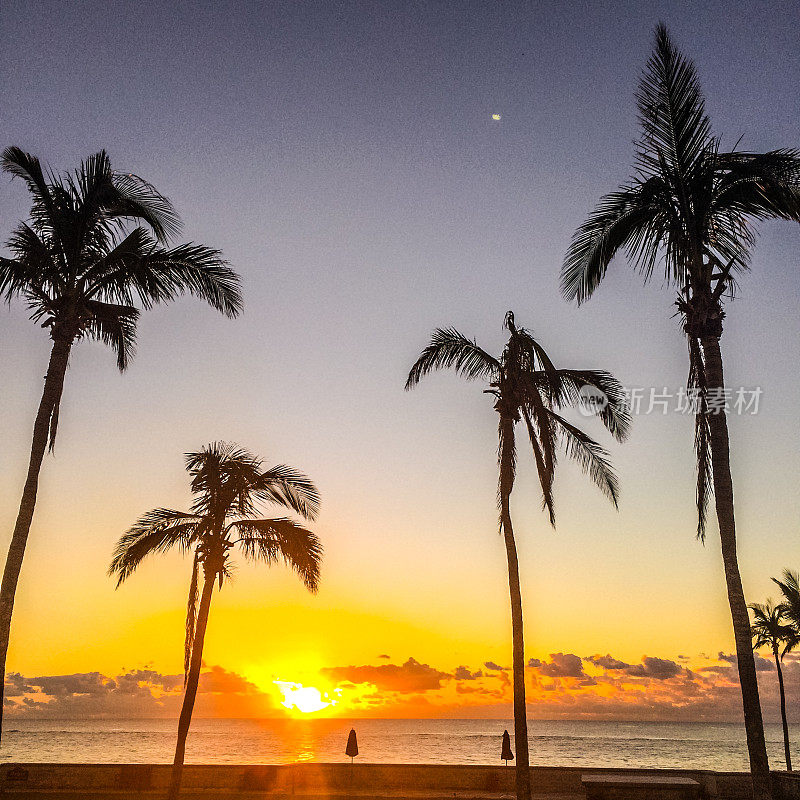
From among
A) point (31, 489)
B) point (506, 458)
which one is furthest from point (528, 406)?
point (31, 489)

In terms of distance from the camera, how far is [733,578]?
10.6 metres

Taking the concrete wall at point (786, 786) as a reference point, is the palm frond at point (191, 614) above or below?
above

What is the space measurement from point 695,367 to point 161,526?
44.5ft

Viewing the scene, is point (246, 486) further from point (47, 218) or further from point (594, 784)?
point (594, 784)

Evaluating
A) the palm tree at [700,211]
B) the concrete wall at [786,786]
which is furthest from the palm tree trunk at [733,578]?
the concrete wall at [786,786]

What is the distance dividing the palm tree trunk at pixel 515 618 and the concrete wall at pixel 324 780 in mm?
4801

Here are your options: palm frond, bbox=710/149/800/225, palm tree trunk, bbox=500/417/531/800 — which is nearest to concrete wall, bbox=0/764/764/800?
palm tree trunk, bbox=500/417/531/800

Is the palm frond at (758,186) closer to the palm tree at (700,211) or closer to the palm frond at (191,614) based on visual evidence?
the palm tree at (700,211)

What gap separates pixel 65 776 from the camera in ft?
67.4

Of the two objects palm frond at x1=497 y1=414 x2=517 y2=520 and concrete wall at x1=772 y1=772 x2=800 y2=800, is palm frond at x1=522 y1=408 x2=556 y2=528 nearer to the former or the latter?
palm frond at x1=497 y1=414 x2=517 y2=520

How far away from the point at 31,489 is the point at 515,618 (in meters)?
10.6

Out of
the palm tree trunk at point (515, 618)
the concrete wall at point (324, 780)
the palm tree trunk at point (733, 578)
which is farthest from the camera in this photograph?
the concrete wall at point (324, 780)

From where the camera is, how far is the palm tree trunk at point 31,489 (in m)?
11.7

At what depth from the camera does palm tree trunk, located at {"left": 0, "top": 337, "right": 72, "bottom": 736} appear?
38.2ft
